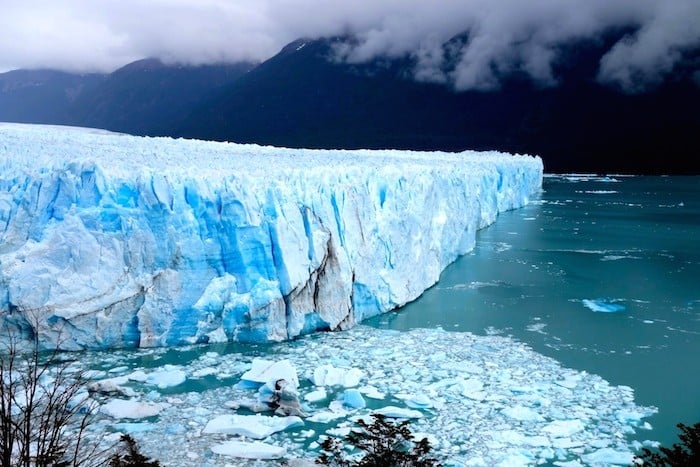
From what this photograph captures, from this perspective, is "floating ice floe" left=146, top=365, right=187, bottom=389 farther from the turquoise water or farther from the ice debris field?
the turquoise water

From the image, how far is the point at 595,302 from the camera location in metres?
8.68

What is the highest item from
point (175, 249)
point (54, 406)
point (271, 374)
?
point (175, 249)

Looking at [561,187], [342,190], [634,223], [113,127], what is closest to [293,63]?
[113,127]

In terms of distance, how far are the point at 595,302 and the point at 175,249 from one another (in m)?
6.05

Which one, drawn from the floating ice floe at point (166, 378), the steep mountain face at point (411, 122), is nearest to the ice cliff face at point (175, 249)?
the floating ice floe at point (166, 378)

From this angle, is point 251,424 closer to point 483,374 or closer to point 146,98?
point 483,374

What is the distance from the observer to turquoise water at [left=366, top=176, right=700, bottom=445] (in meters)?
6.11

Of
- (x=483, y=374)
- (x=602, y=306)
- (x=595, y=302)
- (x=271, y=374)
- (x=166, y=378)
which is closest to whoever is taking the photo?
(x=271, y=374)

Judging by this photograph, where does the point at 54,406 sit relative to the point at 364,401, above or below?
above

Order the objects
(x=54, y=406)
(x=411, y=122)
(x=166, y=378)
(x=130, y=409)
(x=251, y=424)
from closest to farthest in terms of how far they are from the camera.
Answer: (x=54, y=406), (x=251, y=424), (x=130, y=409), (x=166, y=378), (x=411, y=122)

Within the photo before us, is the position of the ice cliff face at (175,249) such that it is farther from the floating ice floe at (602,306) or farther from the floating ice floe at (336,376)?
the floating ice floe at (602,306)

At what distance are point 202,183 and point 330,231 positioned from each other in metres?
1.70

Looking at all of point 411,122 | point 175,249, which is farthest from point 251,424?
point 411,122

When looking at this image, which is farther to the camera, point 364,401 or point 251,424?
point 364,401
